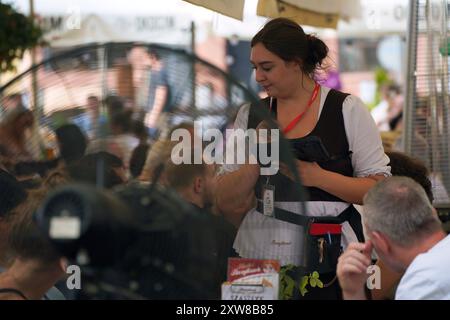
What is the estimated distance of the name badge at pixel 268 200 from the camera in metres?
1.99

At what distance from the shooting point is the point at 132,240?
5.39 ft

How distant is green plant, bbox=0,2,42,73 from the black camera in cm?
483

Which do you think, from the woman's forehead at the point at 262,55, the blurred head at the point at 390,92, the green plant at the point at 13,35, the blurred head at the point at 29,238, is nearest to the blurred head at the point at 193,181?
the blurred head at the point at 29,238

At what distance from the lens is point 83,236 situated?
1.57 meters

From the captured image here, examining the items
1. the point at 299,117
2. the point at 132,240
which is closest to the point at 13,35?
the point at 299,117

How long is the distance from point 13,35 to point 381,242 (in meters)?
4.91

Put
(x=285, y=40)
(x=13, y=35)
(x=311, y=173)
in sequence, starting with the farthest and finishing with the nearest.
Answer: (x=13, y=35)
(x=285, y=40)
(x=311, y=173)

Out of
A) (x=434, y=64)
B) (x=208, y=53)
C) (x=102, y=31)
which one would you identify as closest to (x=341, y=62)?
(x=208, y=53)

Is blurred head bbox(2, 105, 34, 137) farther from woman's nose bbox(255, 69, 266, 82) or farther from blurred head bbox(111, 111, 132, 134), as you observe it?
woman's nose bbox(255, 69, 266, 82)

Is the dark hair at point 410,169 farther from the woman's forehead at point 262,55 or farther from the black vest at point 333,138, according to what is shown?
the woman's forehead at point 262,55

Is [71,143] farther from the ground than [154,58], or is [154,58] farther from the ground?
[154,58]

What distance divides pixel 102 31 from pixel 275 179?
7.24 m

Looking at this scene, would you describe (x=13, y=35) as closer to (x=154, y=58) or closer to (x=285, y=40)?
(x=285, y=40)
